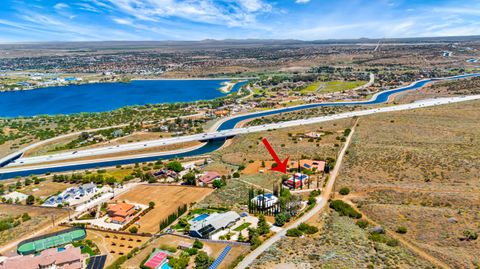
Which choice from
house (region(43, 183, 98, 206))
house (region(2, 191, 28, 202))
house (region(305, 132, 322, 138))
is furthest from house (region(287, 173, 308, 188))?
house (region(2, 191, 28, 202))

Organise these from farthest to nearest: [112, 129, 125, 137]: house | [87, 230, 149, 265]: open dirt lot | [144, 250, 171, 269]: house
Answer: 1. [112, 129, 125, 137]: house
2. [87, 230, 149, 265]: open dirt lot
3. [144, 250, 171, 269]: house

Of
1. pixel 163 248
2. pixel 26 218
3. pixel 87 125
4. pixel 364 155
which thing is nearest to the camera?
pixel 163 248

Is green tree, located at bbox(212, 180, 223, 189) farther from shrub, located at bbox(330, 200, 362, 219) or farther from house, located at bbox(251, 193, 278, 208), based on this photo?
shrub, located at bbox(330, 200, 362, 219)

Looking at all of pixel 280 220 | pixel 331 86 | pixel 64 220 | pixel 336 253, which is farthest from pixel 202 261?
pixel 331 86

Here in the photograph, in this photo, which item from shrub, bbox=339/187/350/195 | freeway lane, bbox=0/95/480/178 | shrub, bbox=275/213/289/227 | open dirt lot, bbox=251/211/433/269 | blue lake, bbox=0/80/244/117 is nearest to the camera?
open dirt lot, bbox=251/211/433/269

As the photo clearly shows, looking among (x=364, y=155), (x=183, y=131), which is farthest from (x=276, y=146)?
(x=183, y=131)

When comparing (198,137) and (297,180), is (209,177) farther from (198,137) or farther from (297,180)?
(198,137)

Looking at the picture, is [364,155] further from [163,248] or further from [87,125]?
[87,125]
